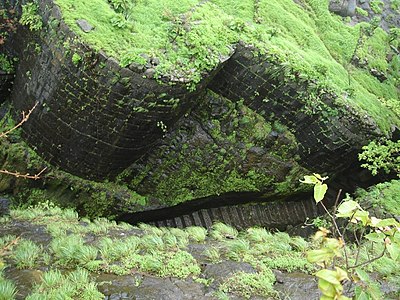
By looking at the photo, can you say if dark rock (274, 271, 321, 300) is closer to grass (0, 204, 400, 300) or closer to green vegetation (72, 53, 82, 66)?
grass (0, 204, 400, 300)

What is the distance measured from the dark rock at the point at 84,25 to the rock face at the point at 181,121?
0.06 ft

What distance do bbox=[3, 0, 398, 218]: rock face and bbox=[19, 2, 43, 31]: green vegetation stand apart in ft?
0.65

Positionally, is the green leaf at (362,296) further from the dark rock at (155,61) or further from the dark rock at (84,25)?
the dark rock at (84,25)

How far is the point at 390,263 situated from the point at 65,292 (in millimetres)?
4318

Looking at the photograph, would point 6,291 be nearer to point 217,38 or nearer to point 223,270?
point 223,270

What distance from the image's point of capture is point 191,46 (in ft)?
24.3

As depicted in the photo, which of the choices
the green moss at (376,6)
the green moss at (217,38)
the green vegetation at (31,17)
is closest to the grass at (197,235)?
the green moss at (217,38)

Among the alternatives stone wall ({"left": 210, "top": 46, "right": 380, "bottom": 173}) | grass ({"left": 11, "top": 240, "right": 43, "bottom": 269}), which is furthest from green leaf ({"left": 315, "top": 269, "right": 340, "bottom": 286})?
stone wall ({"left": 210, "top": 46, "right": 380, "bottom": 173})

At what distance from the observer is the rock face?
7.03m

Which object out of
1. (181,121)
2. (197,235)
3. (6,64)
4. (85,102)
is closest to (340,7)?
(181,121)

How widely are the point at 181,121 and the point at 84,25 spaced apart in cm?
299

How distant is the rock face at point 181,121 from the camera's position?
7.03 m

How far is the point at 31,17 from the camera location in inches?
281

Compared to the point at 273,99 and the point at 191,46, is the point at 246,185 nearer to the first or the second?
the point at 273,99
